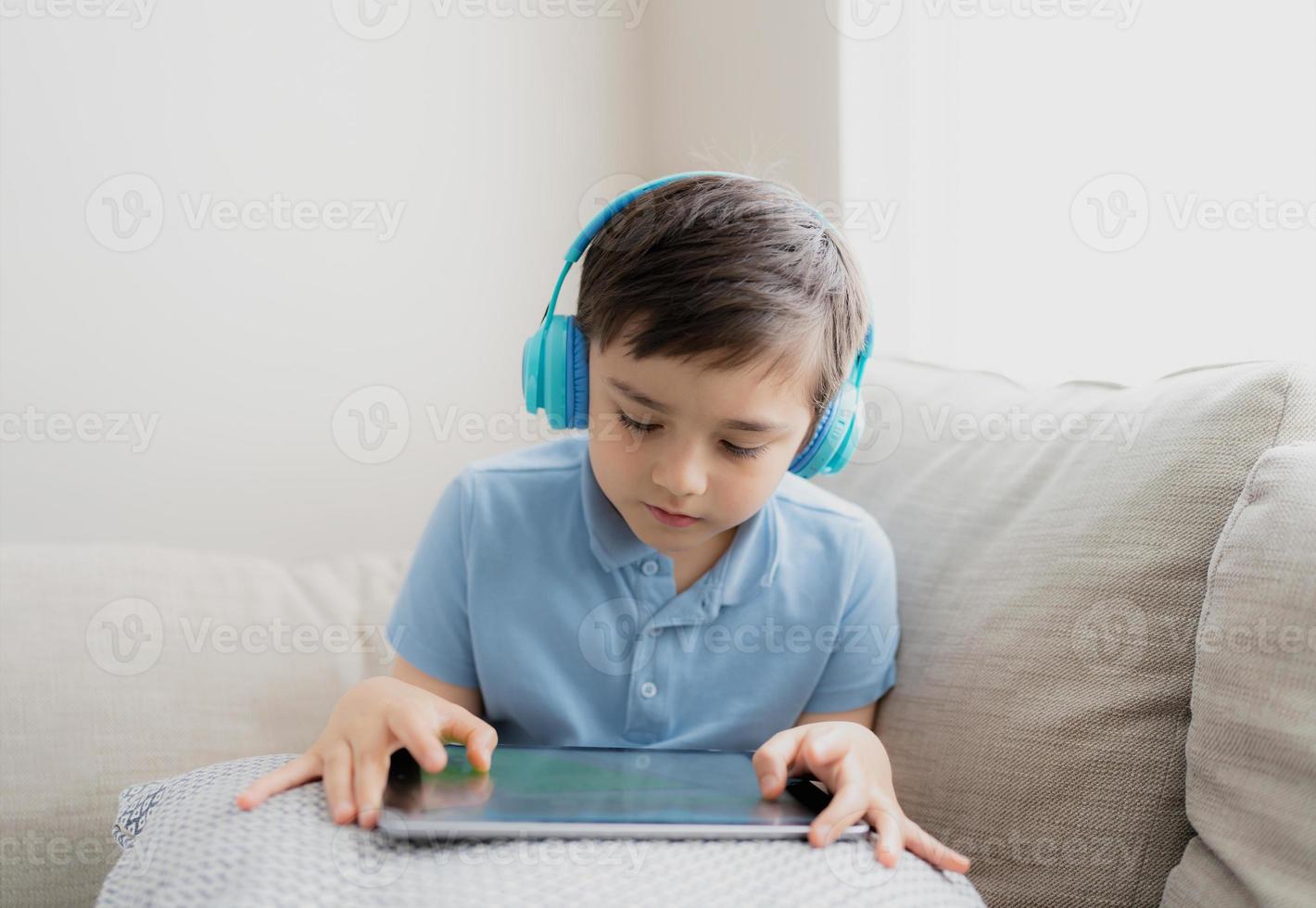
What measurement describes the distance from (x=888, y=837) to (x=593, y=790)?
20 cm

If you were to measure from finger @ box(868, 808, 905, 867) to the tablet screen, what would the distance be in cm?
4

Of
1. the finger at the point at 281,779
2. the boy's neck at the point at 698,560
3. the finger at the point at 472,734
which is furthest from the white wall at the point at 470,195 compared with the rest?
the finger at the point at 281,779

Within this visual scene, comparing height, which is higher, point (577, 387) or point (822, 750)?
point (577, 387)

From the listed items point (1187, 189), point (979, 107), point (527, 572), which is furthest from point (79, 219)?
point (1187, 189)

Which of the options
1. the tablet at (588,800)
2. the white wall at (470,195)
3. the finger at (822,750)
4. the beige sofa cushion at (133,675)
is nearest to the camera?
the tablet at (588,800)

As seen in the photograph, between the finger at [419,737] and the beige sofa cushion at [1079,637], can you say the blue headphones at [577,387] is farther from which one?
the finger at [419,737]

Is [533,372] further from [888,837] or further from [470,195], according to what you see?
[470,195]

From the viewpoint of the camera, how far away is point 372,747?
0.77m

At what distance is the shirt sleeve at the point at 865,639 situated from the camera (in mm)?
1105

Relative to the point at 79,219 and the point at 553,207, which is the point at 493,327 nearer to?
the point at 553,207

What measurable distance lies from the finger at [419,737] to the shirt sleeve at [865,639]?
0.47 metres

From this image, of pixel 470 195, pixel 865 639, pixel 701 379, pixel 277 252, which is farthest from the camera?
pixel 470 195

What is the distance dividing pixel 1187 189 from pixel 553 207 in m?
1.05

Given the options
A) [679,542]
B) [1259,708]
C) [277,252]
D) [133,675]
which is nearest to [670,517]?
[679,542]
